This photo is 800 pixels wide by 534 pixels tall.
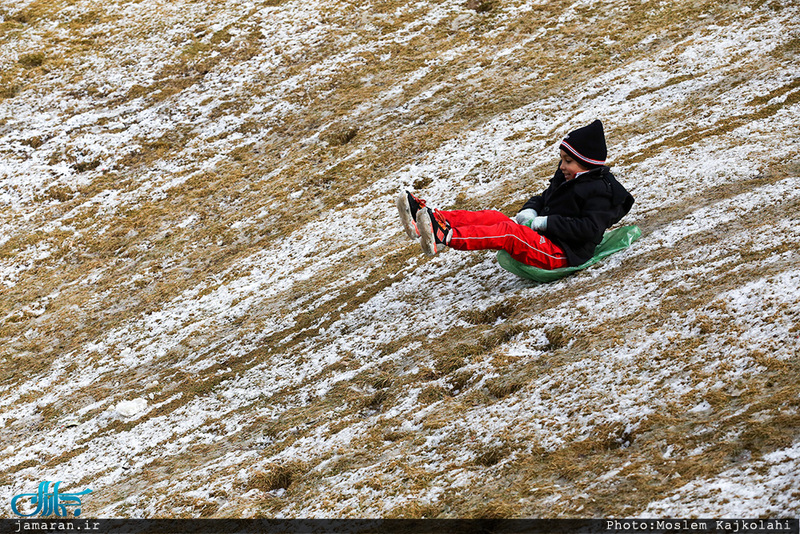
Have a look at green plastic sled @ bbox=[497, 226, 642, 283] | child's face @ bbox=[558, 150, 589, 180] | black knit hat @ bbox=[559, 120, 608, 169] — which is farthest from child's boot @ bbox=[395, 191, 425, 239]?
black knit hat @ bbox=[559, 120, 608, 169]

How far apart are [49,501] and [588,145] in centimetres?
935

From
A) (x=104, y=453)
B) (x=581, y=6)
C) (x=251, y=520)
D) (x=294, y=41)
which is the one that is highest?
(x=294, y=41)

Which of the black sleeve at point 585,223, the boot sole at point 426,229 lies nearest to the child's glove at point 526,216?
the black sleeve at point 585,223

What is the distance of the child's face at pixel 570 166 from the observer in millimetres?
8666

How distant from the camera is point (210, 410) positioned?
9.52 m

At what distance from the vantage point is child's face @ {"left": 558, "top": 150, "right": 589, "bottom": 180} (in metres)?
8.67

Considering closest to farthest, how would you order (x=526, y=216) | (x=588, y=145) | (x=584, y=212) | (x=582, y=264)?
1. (x=588, y=145)
2. (x=584, y=212)
3. (x=582, y=264)
4. (x=526, y=216)

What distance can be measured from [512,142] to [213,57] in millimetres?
13853

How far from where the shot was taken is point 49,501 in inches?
332

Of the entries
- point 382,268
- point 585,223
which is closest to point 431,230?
point 585,223

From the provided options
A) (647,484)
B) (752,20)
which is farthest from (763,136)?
(647,484)

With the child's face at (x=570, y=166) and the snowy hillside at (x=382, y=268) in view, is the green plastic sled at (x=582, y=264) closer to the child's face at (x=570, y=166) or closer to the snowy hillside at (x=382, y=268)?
the snowy hillside at (x=382, y=268)

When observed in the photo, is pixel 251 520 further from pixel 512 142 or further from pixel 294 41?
pixel 294 41

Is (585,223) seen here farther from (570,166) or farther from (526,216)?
(526,216)
